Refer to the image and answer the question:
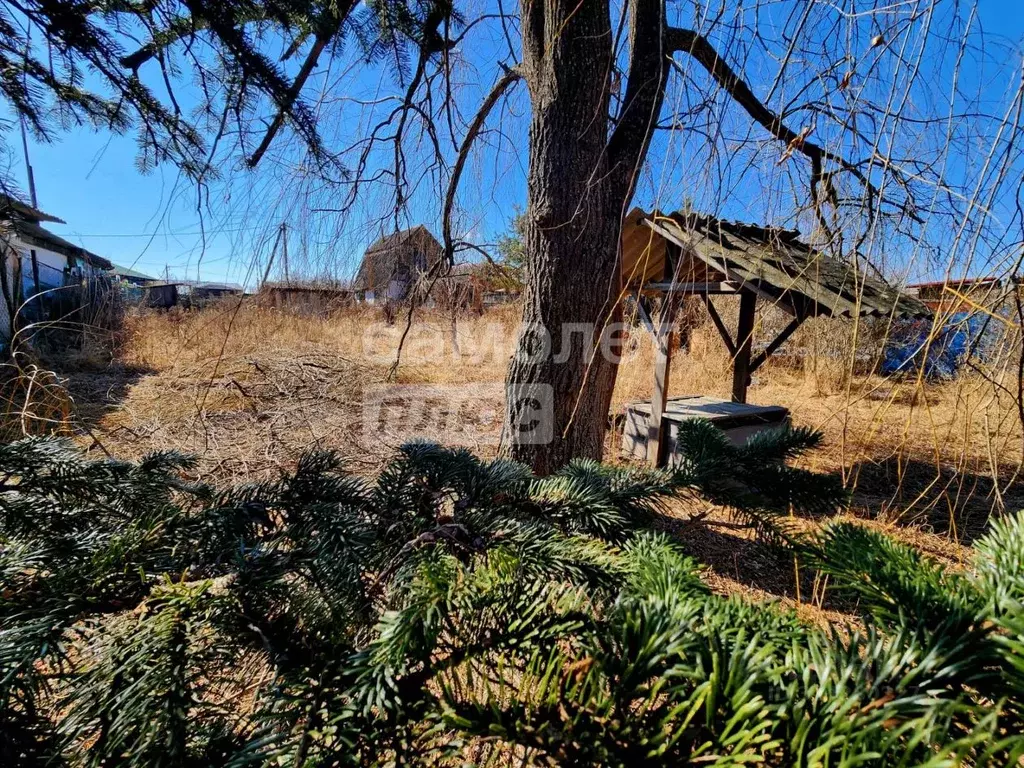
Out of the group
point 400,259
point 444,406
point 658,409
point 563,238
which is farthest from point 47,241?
point 658,409

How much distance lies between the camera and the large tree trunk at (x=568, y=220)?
1765 millimetres

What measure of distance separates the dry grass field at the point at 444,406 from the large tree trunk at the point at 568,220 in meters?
0.72

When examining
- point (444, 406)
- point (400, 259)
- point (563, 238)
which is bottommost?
point (444, 406)

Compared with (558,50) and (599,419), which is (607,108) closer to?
(558,50)

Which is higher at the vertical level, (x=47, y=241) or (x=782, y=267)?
(x=47, y=241)

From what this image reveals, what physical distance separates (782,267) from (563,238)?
955 mm

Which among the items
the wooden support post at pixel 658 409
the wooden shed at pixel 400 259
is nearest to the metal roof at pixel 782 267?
the wooden support post at pixel 658 409

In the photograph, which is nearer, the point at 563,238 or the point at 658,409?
the point at 563,238

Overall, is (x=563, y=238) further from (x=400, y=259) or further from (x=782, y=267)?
(x=400, y=259)

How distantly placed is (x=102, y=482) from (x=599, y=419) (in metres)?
1.77

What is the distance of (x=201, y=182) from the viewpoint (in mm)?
1560

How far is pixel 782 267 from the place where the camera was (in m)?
1.82

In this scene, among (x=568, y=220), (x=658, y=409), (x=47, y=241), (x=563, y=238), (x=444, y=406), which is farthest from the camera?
(x=444, y=406)

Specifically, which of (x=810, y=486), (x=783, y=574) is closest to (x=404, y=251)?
(x=810, y=486)
